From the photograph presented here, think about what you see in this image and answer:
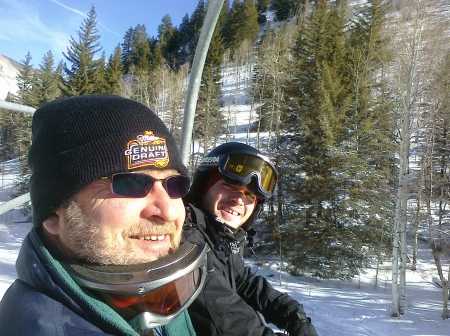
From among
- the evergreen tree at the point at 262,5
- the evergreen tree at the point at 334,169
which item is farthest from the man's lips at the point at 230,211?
the evergreen tree at the point at 262,5

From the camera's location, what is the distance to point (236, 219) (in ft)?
8.28

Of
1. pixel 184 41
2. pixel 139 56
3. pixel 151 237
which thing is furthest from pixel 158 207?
pixel 184 41

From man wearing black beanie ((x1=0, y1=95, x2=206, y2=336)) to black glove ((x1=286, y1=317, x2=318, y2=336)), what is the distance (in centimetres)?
122

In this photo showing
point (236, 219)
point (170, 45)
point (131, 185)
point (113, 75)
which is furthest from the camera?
point (170, 45)

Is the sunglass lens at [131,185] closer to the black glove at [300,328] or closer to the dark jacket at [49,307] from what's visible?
the dark jacket at [49,307]

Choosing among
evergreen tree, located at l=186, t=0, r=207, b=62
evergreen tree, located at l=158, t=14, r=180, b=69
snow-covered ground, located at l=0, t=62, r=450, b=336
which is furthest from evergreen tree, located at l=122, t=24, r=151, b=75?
snow-covered ground, located at l=0, t=62, r=450, b=336

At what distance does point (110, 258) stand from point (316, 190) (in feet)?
60.5

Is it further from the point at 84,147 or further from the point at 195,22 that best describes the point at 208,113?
the point at 195,22

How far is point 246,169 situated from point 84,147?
1551 mm

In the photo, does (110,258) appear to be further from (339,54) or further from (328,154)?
A: (339,54)

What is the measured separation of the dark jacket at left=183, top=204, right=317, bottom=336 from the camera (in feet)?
5.61

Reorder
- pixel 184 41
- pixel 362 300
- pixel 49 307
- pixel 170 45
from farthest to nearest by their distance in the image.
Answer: pixel 184 41
pixel 170 45
pixel 362 300
pixel 49 307

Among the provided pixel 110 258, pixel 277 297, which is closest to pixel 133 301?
pixel 110 258

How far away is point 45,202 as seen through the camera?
1153 mm
